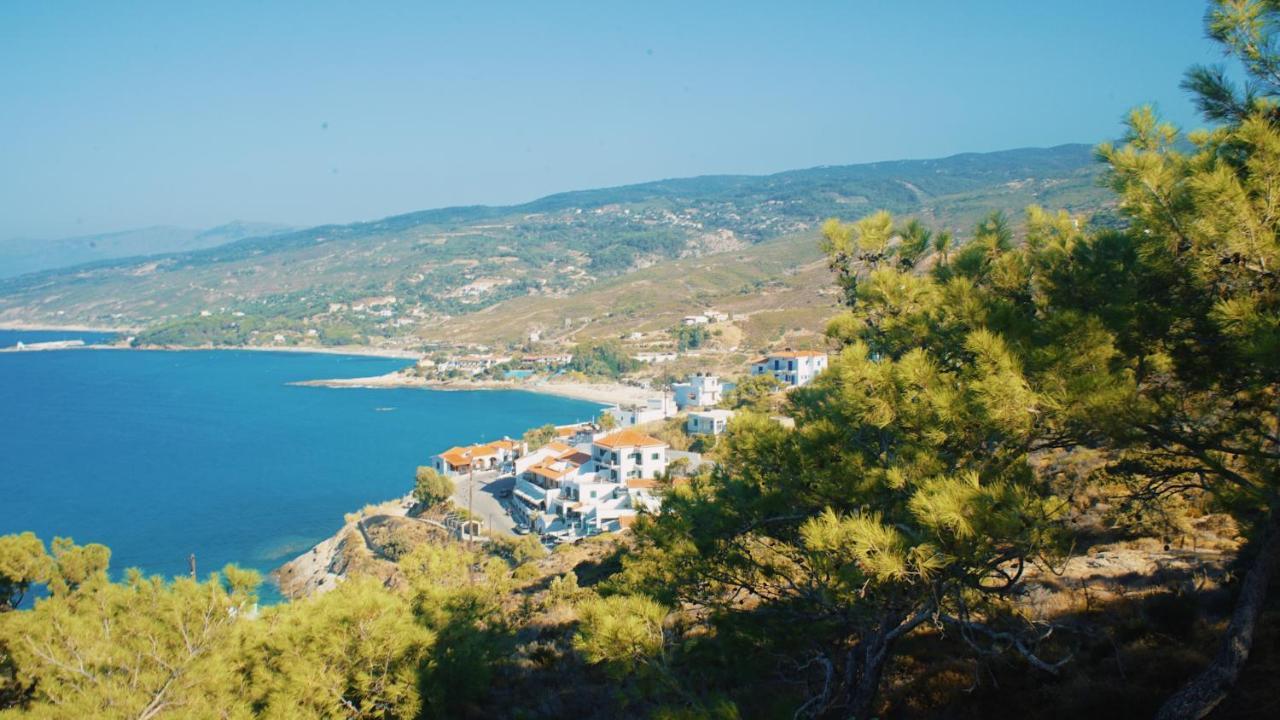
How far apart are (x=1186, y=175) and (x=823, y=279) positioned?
87691mm

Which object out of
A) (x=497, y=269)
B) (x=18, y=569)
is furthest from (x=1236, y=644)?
(x=497, y=269)

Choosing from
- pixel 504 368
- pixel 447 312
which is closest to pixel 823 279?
pixel 504 368

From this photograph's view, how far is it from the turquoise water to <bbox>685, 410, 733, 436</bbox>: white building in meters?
15.1

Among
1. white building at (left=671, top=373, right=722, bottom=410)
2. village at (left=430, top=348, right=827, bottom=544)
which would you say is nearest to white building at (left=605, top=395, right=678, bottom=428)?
village at (left=430, top=348, right=827, bottom=544)

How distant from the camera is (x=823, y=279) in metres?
88.2

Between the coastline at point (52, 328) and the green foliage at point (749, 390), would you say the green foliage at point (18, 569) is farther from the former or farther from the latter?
the coastline at point (52, 328)

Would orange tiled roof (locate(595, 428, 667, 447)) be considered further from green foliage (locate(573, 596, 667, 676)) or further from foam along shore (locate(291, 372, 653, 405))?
foam along shore (locate(291, 372, 653, 405))

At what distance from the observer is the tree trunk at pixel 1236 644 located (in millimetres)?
2893

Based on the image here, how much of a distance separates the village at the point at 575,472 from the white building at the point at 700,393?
2630mm

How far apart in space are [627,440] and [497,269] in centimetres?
12883

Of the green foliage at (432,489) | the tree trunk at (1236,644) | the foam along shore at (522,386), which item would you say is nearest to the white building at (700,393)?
the foam along shore at (522,386)

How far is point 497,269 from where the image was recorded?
151875 mm

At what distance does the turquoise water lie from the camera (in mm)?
30156

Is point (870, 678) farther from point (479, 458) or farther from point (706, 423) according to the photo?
point (479, 458)
